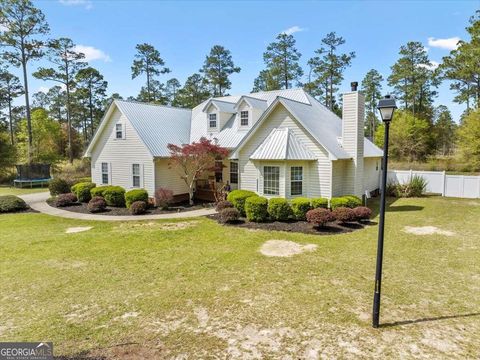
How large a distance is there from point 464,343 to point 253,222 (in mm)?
9696

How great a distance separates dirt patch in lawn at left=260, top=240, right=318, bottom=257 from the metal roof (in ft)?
16.8

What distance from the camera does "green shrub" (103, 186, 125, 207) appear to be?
18969mm

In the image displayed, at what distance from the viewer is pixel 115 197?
18.9 m

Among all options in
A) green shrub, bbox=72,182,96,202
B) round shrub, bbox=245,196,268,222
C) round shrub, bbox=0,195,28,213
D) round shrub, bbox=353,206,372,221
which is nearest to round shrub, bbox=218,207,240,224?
round shrub, bbox=245,196,268,222

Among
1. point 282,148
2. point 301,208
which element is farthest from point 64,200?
point 301,208

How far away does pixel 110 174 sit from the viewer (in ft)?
71.1

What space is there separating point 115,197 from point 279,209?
10.7m

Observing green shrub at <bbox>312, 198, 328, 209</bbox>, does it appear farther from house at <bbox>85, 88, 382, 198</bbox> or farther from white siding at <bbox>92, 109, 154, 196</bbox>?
white siding at <bbox>92, 109, 154, 196</bbox>

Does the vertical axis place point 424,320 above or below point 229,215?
below

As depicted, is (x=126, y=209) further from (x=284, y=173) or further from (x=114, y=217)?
(x=284, y=173)

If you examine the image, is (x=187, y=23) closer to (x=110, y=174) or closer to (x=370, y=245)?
(x=110, y=174)

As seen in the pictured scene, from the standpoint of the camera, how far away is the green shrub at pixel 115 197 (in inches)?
747

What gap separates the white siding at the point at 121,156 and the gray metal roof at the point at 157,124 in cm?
44

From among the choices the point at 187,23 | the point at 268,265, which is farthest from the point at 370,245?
the point at 187,23
